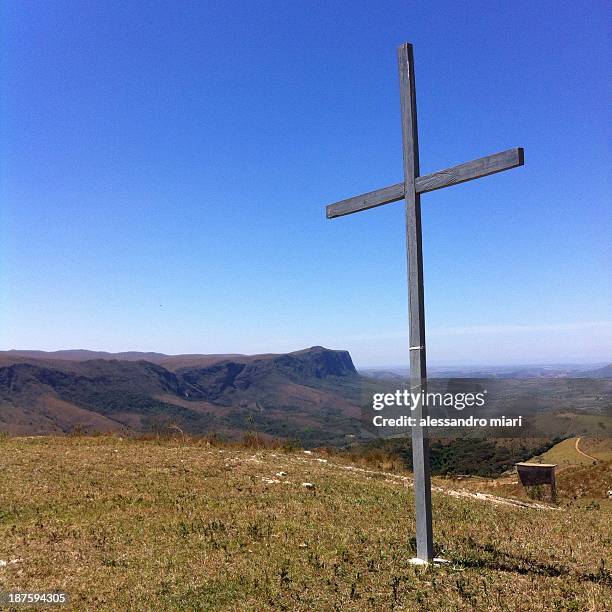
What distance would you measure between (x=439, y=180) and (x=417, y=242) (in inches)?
27.9

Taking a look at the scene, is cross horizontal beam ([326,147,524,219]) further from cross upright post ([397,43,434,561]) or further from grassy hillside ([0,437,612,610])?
grassy hillside ([0,437,612,610])

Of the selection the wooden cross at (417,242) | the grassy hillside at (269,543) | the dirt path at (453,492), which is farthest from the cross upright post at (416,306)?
the dirt path at (453,492)

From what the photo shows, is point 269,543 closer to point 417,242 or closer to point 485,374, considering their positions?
point 417,242

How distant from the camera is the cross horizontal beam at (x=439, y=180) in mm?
5057

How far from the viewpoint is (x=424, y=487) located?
5.60m

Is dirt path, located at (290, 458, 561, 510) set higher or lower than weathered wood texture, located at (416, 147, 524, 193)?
lower

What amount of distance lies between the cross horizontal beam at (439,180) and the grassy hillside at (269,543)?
395 cm

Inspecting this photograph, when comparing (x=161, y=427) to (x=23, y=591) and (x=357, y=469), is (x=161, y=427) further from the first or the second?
(x=23, y=591)

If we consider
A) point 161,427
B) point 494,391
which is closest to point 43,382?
point 161,427

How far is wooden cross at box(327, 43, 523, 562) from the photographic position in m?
5.57

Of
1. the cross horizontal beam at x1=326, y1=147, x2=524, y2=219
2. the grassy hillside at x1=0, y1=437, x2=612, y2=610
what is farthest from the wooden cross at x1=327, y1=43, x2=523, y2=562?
the grassy hillside at x1=0, y1=437, x2=612, y2=610

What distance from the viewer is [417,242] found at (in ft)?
18.8

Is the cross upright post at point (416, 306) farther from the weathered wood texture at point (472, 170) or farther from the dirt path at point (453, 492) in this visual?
the dirt path at point (453, 492)

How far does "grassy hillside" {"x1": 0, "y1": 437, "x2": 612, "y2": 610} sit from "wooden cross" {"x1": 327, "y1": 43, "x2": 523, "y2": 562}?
69 centimetres
